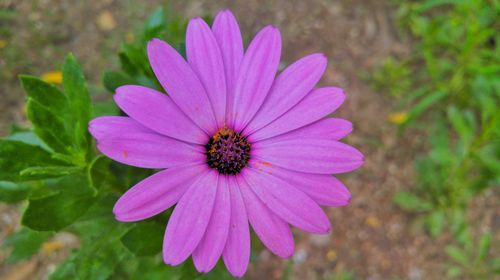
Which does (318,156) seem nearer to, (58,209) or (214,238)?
(214,238)

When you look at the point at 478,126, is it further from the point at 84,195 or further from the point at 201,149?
the point at 84,195

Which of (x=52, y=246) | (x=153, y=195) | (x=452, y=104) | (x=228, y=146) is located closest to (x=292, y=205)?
(x=228, y=146)

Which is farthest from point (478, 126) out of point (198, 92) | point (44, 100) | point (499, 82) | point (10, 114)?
point (10, 114)

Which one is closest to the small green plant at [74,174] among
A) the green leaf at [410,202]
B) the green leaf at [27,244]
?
the green leaf at [27,244]

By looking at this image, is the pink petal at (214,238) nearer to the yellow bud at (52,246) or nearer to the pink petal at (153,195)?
the pink petal at (153,195)

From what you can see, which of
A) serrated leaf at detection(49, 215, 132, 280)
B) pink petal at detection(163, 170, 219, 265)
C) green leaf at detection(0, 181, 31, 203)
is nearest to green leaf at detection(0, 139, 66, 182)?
green leaf at detection(0, 181, 31, 203)
